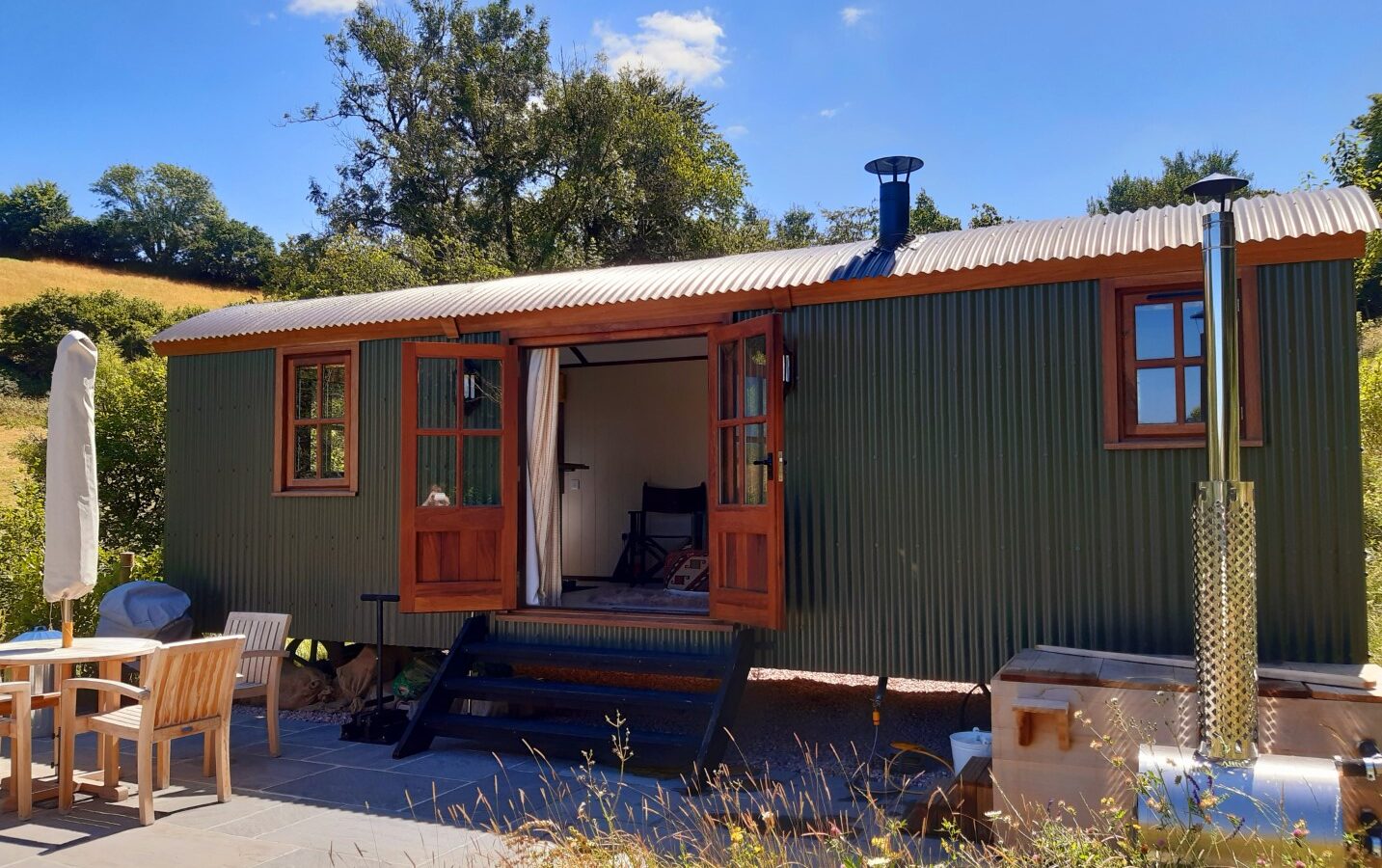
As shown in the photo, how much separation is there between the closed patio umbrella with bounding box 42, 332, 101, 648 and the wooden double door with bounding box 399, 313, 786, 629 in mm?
1771

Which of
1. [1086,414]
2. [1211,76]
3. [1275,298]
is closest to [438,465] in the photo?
[1086,414]

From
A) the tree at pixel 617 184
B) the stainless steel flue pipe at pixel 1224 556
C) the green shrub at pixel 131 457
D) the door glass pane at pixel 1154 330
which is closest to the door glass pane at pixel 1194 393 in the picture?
the door glass pane at pixel 1154 330

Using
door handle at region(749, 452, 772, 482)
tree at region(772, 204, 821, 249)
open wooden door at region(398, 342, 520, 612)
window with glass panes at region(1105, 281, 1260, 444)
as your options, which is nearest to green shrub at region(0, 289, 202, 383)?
tree at region(772, 204, 821, 249)

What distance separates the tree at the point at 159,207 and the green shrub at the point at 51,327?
9.66 metres

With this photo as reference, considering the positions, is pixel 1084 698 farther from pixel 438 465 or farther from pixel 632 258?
pixel 632 258

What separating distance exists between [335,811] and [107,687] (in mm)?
1156

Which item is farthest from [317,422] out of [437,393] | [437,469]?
[437,469]

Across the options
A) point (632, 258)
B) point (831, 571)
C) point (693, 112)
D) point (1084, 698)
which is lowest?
point (1084, 698)

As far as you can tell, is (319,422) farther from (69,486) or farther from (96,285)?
(96,285)

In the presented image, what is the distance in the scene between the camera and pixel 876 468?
6035mm

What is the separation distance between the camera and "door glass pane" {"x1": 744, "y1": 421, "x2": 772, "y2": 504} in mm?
5941

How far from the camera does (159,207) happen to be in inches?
1404

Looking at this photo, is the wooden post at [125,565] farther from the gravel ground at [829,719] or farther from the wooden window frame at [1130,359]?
the wooden window frame at [1130,359]

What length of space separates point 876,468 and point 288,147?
847 inches
